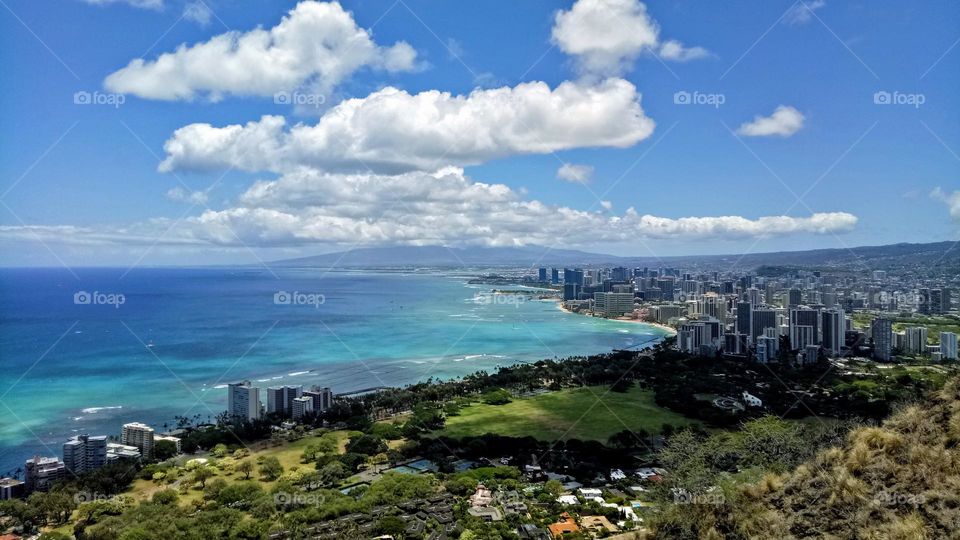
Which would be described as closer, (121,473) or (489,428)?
(121,473)

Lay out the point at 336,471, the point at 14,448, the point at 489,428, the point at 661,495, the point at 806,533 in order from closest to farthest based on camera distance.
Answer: the point at 806,533, the point at 661,495, the point at 336,471, the point at 14,448, the point at 489,428

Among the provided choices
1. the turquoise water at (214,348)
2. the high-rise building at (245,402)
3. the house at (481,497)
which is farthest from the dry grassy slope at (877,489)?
the turquoise water at (214,348)

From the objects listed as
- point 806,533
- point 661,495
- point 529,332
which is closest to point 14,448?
point 661,495

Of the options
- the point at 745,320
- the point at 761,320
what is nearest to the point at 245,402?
the point at 745,320

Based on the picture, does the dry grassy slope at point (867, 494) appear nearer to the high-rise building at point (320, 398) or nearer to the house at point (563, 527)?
the house at point (563, 527)

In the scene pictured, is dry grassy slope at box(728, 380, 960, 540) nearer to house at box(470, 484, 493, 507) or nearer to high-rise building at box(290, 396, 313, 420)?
house at box(470, 484, 493, 507)

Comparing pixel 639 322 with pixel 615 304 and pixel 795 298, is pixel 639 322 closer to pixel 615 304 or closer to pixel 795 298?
pixel 615 304

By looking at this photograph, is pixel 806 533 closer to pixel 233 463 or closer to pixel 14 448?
pixel 233 463
